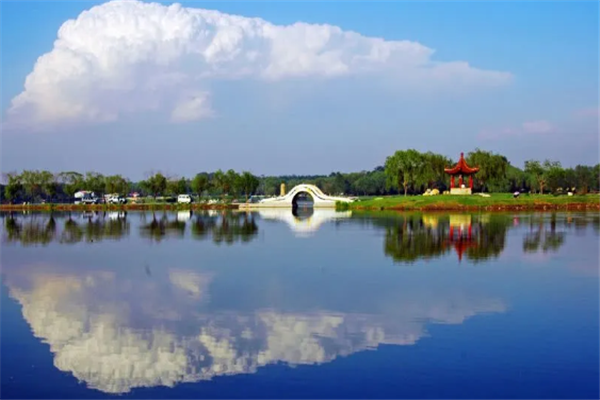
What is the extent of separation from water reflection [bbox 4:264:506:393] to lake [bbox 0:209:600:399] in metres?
0.04

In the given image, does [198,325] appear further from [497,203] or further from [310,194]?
[310,194]

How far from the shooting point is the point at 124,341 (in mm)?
11844

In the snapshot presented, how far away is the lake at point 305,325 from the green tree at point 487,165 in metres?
50.1

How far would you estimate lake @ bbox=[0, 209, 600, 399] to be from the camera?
947 centimetres

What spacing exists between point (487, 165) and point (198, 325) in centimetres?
6553

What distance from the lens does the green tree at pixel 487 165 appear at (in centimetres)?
7369

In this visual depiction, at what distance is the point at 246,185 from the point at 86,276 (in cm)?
6999

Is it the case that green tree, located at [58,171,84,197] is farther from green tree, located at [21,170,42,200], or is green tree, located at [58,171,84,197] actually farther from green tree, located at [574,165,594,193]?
green tree, located at [574,165,594,193]

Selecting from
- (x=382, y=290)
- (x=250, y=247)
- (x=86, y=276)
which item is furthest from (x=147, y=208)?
(x=382, y=290)

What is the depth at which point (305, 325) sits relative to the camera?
1272cm

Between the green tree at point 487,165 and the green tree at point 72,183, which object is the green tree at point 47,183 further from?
the green tree at point 487,165

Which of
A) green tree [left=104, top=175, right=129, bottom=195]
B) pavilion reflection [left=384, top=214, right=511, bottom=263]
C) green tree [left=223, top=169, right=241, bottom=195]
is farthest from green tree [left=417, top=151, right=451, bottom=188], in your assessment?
green tree [left=104, top=175, right=129, bottom=195]

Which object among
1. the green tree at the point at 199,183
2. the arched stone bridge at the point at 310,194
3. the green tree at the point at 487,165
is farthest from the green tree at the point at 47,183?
the green tree at the point at 487,165

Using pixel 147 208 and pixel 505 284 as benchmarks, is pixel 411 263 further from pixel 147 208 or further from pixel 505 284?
pixel 147 208
